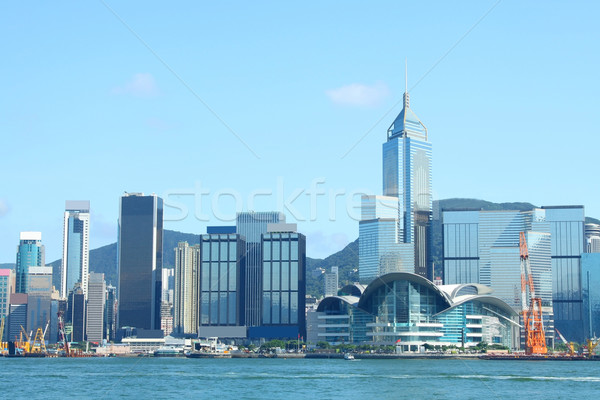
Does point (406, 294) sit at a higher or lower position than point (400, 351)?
higher

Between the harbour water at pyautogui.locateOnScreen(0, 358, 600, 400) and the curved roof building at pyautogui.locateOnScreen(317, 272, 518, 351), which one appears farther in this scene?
the curved roof building at pyautogui.locateOnScreen(317, 272, 518, 351)

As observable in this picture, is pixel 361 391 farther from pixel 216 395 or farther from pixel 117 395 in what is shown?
pixel 117 395

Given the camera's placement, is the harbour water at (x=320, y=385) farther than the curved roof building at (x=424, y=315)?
No

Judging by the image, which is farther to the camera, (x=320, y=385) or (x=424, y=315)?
(x=424, y=315)

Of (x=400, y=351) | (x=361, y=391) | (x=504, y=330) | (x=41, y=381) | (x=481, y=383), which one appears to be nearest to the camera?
(x=361, y=391)

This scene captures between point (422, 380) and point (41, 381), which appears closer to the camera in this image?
point (422, 380)

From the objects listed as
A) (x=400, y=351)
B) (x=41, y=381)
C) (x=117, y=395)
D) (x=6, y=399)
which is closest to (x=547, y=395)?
(x=117, y=395)

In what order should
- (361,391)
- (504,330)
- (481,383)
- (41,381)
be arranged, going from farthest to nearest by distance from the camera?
(504,330), (41,381), (481,383), (361,391)

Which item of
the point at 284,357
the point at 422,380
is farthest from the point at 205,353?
the point at 422,380
